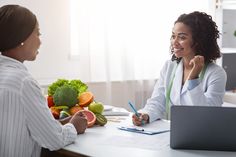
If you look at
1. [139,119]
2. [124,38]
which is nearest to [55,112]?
[139,119]

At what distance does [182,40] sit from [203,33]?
0.45 ft

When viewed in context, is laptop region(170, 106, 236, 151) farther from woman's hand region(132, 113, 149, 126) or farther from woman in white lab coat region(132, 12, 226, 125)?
woman in white lab coat region(132, 12, 226, 125)

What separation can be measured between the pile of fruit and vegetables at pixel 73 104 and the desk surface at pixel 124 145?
0.35 ft

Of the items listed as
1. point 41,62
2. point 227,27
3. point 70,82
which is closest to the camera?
point 70,82

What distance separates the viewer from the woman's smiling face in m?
2.17

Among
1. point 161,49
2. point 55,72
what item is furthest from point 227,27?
point 55,72

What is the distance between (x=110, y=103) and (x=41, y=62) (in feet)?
2.18

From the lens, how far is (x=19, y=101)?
54.8 inches

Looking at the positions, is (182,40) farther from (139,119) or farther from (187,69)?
(139,119)

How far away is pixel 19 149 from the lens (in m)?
1.43

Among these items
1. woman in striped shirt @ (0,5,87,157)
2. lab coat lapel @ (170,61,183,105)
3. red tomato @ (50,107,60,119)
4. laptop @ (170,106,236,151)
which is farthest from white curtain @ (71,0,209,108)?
laptop @ (170,106,236,151)

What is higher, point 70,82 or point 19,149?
point 70,82

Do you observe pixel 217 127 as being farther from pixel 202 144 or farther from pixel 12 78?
pixel 12 78

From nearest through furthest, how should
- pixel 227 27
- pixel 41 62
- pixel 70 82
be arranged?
1. pixel 70 82
2. pixel 41 62
3. pixel 227 27
